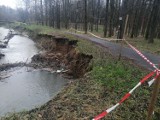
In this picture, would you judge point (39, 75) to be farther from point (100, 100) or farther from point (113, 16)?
point (113, 16)

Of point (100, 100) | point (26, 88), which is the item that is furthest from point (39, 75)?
point (100, 100)

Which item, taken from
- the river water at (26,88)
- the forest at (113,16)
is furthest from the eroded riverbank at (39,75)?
the forest at (113,16)

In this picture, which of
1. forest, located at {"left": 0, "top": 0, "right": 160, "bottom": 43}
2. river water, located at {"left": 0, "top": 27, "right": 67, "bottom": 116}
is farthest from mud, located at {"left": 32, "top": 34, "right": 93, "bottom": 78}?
forest, located at {"left": 0, "top": 0, "right": 160, "bottom": 43}

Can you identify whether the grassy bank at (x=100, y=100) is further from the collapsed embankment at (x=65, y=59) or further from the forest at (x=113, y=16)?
the forest at (x=113, y=16)

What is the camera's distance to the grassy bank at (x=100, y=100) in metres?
5.96

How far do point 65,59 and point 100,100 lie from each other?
10.5 m

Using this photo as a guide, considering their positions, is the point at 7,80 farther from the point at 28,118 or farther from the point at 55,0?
the point at 55,0

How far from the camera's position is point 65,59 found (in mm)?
17000

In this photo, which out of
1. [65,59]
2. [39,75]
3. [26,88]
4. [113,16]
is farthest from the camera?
[113,16]

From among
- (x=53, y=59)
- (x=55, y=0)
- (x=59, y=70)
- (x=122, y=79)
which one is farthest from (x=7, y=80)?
(x=55, y=0)

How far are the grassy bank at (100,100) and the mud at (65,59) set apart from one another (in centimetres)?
403

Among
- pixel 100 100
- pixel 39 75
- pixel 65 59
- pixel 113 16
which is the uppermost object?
pixel 113 16

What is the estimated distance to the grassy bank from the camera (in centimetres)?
596

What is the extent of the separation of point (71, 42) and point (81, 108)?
12331mm
